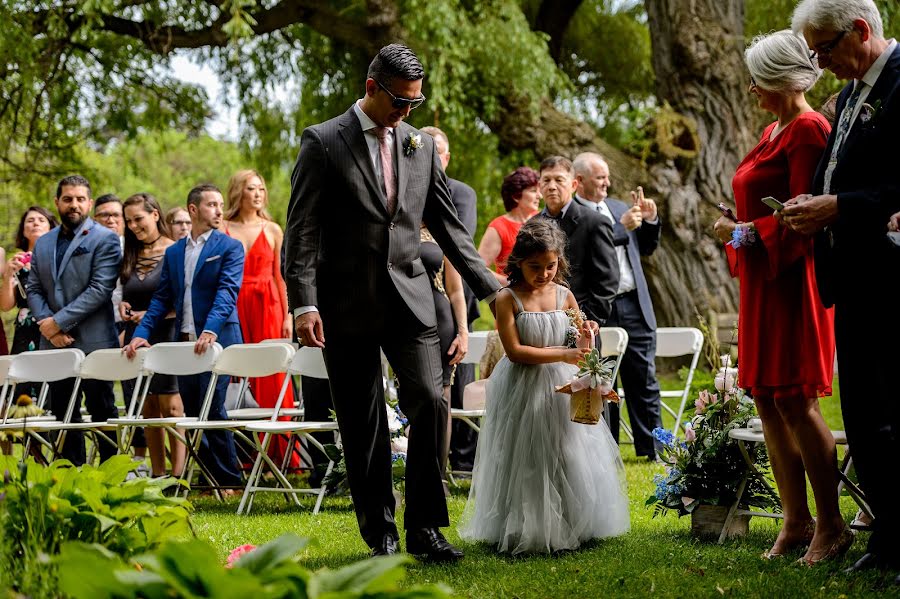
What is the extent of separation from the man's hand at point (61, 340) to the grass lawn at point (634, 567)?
3.07 meters

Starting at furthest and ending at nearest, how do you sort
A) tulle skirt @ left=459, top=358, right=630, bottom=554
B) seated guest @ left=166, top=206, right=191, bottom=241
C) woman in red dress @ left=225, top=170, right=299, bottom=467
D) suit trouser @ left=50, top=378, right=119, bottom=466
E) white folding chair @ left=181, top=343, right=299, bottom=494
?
seated guest @ left=166, top=206, right=191, bottom=241
woman in red dress @ left=225, top=170, right=299, bottom=467
suit trouser @ left=50, top=378, right=119, bottom=466
white folding chair @ left=181, top=343, right=299, bottom=494
tulle skirt @ left=459, top=358, right=630, bottom=554

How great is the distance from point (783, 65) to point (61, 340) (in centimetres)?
631

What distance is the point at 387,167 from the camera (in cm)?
541

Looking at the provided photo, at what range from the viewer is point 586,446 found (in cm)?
575

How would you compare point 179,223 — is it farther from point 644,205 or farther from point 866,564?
point 866,564


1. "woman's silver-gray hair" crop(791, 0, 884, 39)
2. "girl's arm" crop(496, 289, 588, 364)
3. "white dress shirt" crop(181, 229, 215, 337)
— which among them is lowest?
"girl's arm" crop(496, 289, 588, 364)

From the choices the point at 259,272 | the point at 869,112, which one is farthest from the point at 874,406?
the point at 259,272

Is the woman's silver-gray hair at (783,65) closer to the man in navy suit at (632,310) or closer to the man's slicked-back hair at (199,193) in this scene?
the man in navy suit at (632,310)

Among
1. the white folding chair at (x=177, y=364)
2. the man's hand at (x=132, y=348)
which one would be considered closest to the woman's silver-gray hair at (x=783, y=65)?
the white folding chair at (x=177, y=364)

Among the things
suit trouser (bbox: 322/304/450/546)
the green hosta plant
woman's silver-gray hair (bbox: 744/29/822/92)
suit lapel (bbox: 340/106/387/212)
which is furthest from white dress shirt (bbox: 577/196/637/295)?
the green hosta plant

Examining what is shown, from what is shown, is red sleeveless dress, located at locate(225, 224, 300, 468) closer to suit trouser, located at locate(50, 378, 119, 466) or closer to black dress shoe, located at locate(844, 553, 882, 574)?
suit trouser, located at locate(50, 378, 119, 466)

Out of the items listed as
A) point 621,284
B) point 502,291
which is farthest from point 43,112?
point 502,291

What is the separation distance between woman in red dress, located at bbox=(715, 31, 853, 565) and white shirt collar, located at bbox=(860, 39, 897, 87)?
1.43ft

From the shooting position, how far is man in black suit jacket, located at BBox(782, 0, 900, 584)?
14.4 feet
